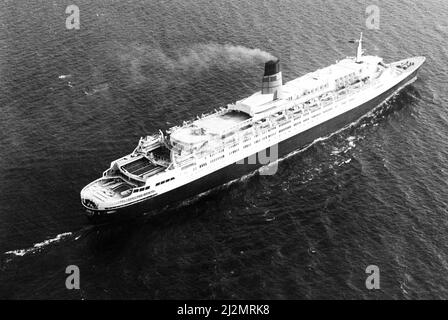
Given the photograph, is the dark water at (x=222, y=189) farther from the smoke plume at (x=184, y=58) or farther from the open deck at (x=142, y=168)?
the open deck at (x=142, y=168)

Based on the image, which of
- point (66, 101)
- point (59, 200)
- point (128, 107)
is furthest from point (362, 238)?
point (66, 101)

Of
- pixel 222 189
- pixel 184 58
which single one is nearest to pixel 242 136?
pixel 222 189

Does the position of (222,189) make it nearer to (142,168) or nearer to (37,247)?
(142,168)

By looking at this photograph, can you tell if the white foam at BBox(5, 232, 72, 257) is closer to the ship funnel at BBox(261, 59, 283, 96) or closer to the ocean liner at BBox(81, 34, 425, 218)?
the ocean liner at BBox(81, 34, 425, 218)

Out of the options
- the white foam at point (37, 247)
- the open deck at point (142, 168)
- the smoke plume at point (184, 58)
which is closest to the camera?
the white foam at point (37, 247)

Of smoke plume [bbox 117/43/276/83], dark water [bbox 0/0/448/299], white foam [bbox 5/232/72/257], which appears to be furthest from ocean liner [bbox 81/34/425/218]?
smoke plume [bbox 117/43/276/83]

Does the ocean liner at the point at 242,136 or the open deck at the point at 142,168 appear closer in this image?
the ocean liner at the point at 242,136

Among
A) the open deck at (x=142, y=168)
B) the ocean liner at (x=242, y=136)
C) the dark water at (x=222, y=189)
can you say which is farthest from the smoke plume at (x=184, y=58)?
the open deck at (x=142, y=168)

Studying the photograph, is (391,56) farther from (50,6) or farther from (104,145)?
(50,6)
